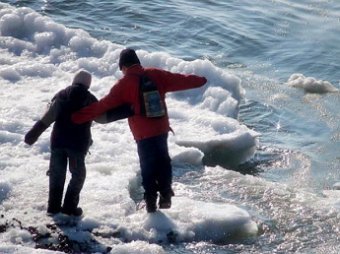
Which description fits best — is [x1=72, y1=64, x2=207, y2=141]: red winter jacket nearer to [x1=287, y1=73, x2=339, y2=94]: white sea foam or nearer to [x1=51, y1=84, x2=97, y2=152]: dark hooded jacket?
[x1=51, y1=84, x2=97, y2=152]: dark hooded jacket

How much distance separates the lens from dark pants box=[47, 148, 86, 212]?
28.8ft

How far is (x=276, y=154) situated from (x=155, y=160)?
3.77 metres

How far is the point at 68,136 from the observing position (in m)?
8.65

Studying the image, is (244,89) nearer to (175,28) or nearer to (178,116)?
(178,116)

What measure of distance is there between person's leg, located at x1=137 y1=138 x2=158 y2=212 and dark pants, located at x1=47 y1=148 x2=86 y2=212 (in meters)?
0.68

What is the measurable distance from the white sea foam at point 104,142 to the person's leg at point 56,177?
207 mm

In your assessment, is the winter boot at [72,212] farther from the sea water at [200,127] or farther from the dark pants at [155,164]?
the dark pants at [155,164]

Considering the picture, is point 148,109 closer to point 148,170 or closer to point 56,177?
point 148,170

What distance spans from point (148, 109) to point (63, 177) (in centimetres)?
129

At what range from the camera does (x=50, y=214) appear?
892 centimetres

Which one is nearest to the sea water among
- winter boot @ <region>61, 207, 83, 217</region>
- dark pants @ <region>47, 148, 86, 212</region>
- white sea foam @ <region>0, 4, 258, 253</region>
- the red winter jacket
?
white sea foam @ <region>0, 4, 258, 253</region>

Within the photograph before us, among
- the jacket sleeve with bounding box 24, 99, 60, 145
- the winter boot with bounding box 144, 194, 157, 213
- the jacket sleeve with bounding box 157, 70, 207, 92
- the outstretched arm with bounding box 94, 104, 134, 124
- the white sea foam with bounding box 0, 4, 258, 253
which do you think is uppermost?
the jacket sleeve with bounding box 157, 70, 207, 92

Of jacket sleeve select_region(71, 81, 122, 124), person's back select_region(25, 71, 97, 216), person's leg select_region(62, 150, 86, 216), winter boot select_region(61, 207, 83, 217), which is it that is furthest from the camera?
winter boot select_region(61, 207, 83, 217)

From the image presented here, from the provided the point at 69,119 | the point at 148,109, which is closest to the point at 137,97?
the point at 148,109
